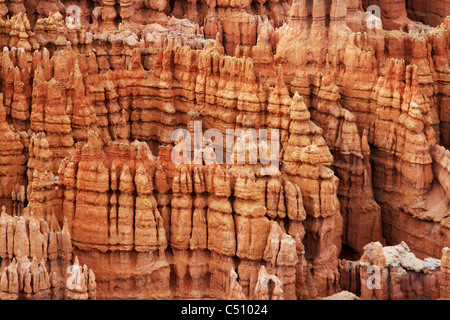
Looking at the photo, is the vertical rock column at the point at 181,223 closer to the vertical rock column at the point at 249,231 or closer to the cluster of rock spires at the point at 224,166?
the cluster of rock spires at the point at 224,166

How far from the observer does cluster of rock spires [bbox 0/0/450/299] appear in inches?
1594

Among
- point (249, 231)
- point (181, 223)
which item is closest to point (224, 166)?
point (181, 223)

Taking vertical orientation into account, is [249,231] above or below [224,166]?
below

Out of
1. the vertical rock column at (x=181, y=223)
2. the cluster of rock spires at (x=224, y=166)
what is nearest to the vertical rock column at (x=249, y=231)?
the cluster of rock spires at (x=224, y=166)

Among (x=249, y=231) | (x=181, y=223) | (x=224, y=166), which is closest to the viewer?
(x=249, y=231)

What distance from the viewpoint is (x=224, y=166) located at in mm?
42719

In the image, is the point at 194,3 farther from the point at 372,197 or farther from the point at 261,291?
the point at 261,291

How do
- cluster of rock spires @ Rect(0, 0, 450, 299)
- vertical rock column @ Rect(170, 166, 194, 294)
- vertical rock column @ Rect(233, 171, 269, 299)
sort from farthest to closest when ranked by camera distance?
vertical rock column @ Rect(170, 166, 194, 294) < vertical rock column @ Rect(233, 171, 269, 299) < cluster of rock spires @ Rect(0, 0, 450, 299)

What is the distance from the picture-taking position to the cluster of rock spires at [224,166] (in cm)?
4050

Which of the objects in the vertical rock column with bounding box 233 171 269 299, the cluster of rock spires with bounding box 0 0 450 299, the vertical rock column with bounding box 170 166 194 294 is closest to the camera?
the cluster of rock spires with bounding box 0 0 450 299

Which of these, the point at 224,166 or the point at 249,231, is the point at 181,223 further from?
the point at 224,166

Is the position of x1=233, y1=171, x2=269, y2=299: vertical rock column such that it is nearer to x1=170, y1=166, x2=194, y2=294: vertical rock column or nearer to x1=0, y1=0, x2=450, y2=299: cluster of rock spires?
x1=0, y1=0, x2=450, y2=299: cluster of rock spires

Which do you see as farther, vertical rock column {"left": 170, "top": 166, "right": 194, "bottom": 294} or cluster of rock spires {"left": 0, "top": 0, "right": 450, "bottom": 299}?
vertical rock column {"left": 170, "top": 166, "right": 194, "bottom": 294}

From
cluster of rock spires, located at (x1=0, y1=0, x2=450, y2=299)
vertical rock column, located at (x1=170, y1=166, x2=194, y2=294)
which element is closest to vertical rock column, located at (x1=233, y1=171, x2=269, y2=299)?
cluster of rock spires, located at (x1=0, y1=0, x2=450, y2=299)
